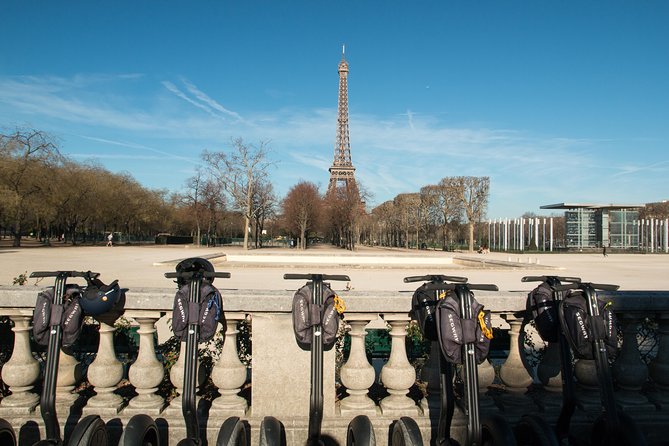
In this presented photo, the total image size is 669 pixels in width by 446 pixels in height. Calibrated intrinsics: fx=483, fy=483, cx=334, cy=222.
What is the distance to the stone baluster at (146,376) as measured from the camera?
3.58 m

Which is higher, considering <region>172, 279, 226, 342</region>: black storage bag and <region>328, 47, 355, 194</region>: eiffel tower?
<region>328, 47, 355, 194</region>: eiffel tower

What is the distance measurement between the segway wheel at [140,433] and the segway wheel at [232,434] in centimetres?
47

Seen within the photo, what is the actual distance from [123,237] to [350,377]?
80.3 meters

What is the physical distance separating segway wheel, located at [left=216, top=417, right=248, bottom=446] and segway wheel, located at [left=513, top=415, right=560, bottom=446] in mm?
1821

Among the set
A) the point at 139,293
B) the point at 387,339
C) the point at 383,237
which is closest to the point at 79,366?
the point at 139,293

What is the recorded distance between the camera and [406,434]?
3100 mm

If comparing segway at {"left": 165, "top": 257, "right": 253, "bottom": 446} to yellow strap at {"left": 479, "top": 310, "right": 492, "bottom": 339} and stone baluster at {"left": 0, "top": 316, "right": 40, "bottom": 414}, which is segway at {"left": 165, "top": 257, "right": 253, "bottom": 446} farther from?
yellow strap at {"left": 479, "top": 310, "right": 492, "bottom": 339}

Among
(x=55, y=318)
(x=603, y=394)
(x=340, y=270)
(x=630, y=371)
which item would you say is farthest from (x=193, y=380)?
(x=340, y=270)

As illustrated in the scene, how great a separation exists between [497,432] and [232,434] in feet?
5.44

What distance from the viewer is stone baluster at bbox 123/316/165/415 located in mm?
3582

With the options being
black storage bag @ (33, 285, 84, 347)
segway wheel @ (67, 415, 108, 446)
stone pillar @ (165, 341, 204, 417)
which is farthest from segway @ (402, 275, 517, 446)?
black storage bag @ (33, 285, 84, 347)

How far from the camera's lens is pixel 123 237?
76.6 m

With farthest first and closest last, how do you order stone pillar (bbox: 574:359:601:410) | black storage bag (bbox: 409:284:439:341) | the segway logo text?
stone pillar (bbox: 574:359:601:410) → black storage bag (bbox: 409:284:439:341) → the segway logo text

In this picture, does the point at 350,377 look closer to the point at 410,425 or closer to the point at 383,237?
the point at 410,425
